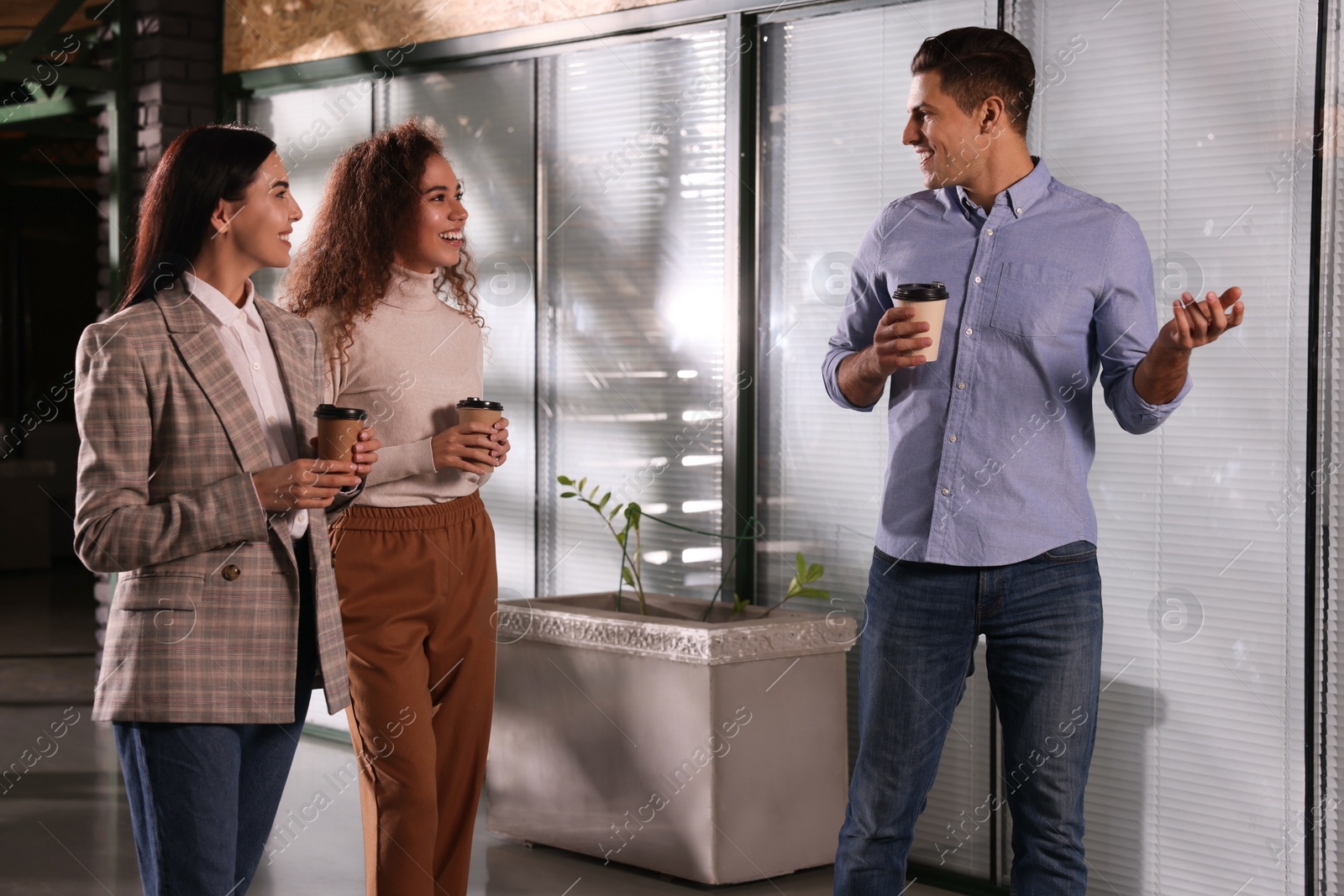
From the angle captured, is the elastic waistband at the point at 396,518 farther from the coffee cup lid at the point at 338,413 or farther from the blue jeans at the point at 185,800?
the blue jeans at the point at 185,800

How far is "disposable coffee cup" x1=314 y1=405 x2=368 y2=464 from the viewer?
2031 mm

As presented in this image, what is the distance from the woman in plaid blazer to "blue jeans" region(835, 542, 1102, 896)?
2.80 feet

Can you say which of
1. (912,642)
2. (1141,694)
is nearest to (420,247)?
(912,642)

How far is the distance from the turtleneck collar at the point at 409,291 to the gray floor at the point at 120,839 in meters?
1.61

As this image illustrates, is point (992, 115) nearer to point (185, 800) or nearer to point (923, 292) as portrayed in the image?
point (923, 292)

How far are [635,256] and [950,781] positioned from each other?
5.88 ft

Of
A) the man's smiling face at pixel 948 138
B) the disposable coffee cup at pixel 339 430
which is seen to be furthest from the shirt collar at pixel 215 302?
the man's smiling face at pixel 948 138

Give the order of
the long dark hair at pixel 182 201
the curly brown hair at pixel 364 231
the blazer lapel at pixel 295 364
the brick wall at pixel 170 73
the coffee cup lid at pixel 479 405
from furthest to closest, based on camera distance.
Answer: the brick wall at pixel 170 73 < the curly brown hair at pixel 364 231 < the coffee cup lid at pixel 479 405 < the blazer lapel at pixel 295 364 < the long dark hair at pixel 182 201

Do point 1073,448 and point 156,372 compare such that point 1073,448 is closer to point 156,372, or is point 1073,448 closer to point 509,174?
point 156,372

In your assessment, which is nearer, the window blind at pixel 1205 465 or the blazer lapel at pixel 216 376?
the blazer lapel at pixel 216 376

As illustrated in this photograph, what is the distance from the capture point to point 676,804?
140 inches

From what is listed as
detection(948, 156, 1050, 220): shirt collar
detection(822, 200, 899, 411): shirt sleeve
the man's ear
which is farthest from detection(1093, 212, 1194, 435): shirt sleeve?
detection(822, 200, 899, 411): shirt sleeve

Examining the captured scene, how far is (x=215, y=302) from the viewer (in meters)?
2.01

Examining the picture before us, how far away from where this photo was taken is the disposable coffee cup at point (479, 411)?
2.56 m
